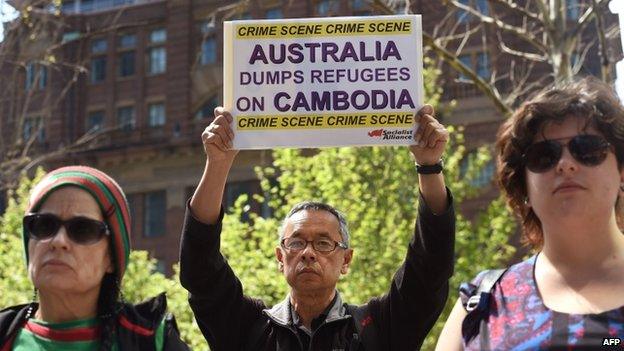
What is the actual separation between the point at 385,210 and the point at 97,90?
76.2ft

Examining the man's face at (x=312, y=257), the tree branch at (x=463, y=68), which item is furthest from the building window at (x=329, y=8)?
the man's face at (x=312, y=257)

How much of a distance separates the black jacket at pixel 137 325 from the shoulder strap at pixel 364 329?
0.82m

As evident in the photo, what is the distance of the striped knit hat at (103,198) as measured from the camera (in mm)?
3373

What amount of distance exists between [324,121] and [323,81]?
0.18 m

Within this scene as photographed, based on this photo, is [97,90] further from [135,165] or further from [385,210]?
[385,210]

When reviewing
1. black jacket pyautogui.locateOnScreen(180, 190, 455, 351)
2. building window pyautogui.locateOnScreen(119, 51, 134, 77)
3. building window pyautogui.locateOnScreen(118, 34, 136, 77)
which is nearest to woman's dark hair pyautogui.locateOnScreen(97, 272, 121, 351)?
black jacket pyautogui.locateOnScreen(180, 190, 455, 351)

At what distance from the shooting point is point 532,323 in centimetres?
298

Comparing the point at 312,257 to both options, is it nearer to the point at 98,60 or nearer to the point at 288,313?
the point at 288,313

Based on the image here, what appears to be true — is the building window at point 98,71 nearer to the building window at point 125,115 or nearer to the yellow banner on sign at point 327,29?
the building window at point 125,115

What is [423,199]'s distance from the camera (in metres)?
3.88

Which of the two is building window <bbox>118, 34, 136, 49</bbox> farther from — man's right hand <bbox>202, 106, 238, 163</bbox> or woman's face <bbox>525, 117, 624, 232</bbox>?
woman's face <bbox>525, 117, 624, 232</bbox>

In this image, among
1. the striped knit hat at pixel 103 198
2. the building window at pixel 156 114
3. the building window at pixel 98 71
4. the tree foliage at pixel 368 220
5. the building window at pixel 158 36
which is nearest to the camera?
the striped knit hat at pixel 103 198

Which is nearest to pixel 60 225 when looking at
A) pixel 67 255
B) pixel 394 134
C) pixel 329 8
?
pixel 67 255

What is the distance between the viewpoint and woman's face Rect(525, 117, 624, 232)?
305 cm
